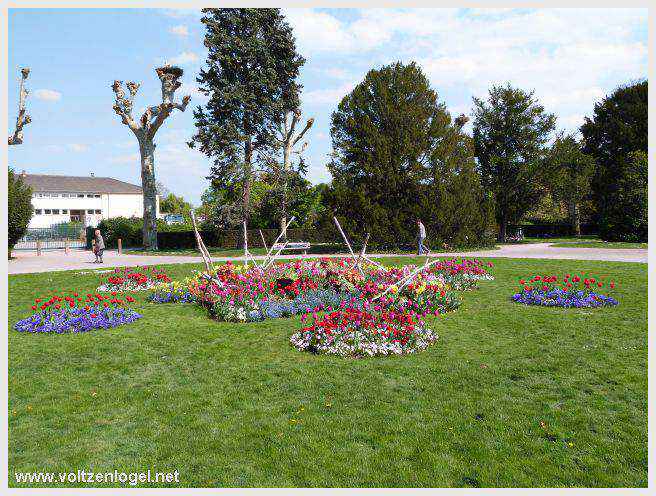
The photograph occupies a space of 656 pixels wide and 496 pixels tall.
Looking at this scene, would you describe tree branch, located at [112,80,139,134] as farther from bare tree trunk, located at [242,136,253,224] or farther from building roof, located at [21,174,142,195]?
building roof, located at [21,174,142,195]

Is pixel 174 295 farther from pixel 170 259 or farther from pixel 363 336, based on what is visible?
pixel 170 259

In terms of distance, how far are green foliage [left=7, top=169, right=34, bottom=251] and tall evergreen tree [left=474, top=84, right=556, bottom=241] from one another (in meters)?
29.9

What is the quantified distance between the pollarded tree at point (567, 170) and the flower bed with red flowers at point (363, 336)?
33.9 metres

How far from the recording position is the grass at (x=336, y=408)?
4090 millimetres

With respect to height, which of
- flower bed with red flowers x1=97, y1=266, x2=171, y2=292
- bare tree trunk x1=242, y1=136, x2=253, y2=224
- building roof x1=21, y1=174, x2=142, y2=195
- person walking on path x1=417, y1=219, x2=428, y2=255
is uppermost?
building roof x1=21, y1=174, x2=142, y2=195

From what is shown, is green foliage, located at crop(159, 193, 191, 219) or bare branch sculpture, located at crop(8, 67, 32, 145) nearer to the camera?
bare branch sculpture, located at crop(8, 67, 32, 145)

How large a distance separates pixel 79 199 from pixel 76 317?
64.0 metres

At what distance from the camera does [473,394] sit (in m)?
5.55

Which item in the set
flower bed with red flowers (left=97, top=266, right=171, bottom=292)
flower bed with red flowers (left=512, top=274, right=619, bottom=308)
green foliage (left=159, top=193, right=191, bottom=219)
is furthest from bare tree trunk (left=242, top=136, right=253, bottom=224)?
green foliage (left=159, top=193, right=191, bottom=219)

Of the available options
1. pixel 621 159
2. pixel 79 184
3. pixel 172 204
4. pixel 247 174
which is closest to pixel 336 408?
pixel 247 174

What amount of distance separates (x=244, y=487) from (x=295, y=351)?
11.4ft

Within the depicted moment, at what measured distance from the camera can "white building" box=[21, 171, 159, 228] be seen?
63.6m

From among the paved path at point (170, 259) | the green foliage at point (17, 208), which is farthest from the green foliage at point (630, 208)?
the green foliage at point (17, 208)

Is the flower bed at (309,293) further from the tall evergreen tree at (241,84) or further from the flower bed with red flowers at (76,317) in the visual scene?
the tall evergreen tree at (241,84)
